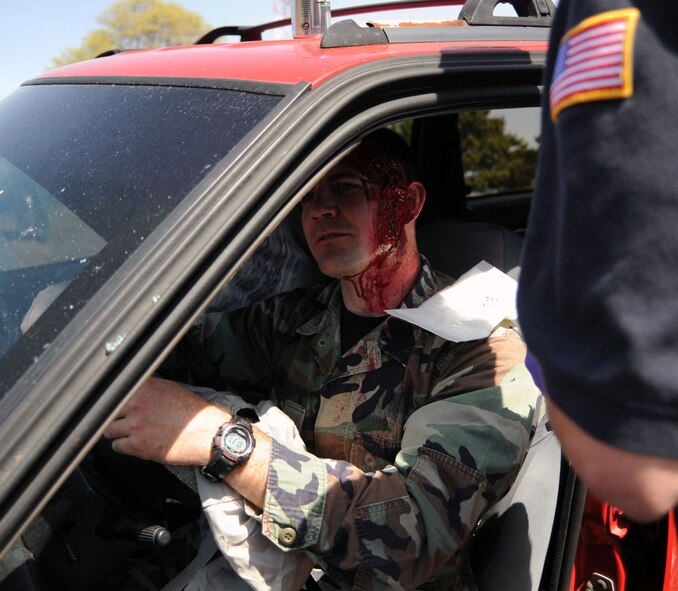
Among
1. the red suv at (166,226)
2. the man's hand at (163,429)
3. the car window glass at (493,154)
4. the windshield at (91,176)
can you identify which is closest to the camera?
the red suv at (166,226)

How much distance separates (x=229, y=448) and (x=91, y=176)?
509 millimetres

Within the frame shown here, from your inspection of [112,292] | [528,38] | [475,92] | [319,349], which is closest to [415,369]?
[319,349]

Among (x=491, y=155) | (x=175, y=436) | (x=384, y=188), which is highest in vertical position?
(x=384, y=188)

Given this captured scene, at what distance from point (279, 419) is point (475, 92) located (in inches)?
29.1

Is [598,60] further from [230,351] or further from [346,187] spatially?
[230,351]

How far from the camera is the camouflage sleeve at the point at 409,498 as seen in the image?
1290 mm

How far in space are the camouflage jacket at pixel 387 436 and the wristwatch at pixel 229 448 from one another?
0.06 metres

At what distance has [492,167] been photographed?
7.24 metres

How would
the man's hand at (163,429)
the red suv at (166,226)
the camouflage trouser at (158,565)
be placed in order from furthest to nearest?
the camouflage trouser at (158,565)
the man's hand at (163,429)
the red suv at (166,226)

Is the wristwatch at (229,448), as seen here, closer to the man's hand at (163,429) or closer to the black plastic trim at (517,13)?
the man's hand at (163,429)

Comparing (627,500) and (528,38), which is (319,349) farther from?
(627,500)

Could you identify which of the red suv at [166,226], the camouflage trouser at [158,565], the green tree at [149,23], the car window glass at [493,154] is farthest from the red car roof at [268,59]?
the green tree at [149,23]

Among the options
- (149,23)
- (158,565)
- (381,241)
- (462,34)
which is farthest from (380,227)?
(149,23)

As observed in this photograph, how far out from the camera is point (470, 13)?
1.52 metres
